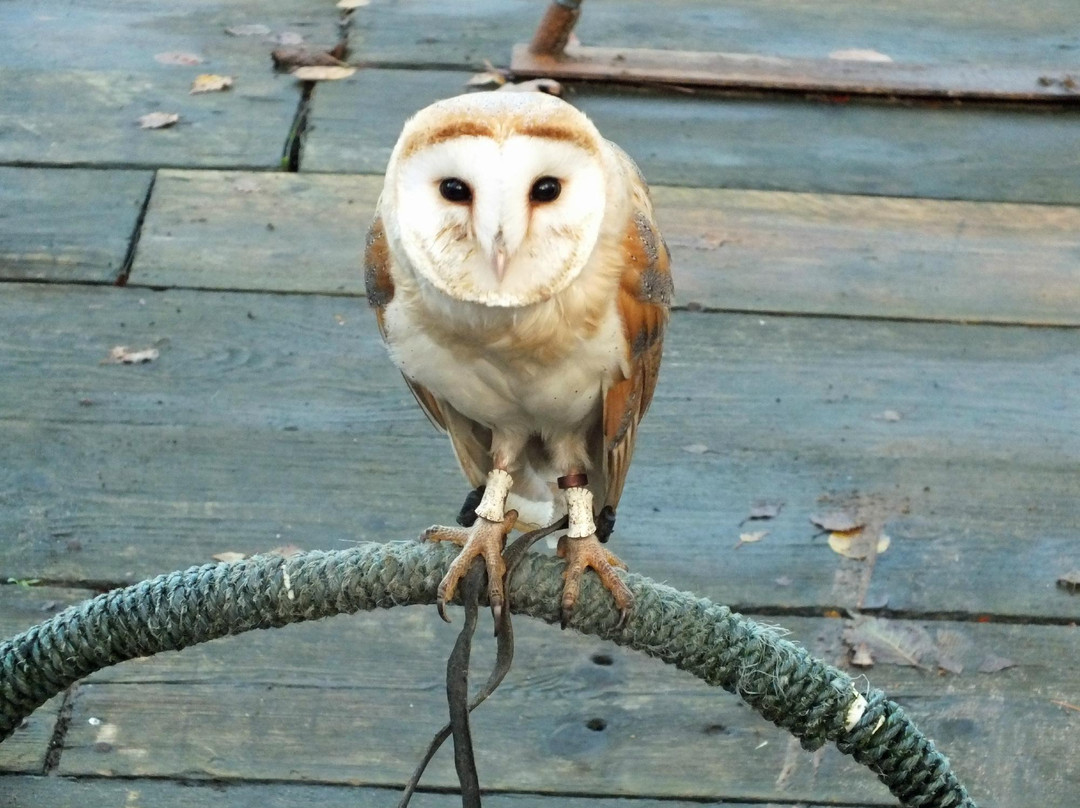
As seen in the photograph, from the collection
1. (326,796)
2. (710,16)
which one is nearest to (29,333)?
(326,796)

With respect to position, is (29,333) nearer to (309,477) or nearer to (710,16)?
(309,477)

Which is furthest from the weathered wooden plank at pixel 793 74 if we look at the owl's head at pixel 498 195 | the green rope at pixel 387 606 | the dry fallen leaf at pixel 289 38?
the green rope at pixel 387 606

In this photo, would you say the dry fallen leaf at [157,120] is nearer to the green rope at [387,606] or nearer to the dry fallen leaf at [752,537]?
the dry fallen leaf at [752,537]

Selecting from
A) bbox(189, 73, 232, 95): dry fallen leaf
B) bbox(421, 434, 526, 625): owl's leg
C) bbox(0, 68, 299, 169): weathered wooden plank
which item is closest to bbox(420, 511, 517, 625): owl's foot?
bbox(421, 434, 526, 625): owl's leg

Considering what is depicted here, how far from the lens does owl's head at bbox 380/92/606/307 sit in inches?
46.6

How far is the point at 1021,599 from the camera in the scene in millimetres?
2186

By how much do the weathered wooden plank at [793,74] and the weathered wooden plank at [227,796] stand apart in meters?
1.94

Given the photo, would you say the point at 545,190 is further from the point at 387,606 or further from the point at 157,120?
the point at 157,120

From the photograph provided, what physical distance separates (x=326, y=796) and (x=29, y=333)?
1.22 metres

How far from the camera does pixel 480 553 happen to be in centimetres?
148

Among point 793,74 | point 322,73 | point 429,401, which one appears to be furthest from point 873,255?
point 429,401

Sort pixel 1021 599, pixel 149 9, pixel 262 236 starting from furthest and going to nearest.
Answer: pixel 149 9 < pixel 262 236 < pixel 1021 599

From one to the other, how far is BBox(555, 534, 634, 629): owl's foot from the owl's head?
0.33m

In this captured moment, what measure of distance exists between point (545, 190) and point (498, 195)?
0.08m
